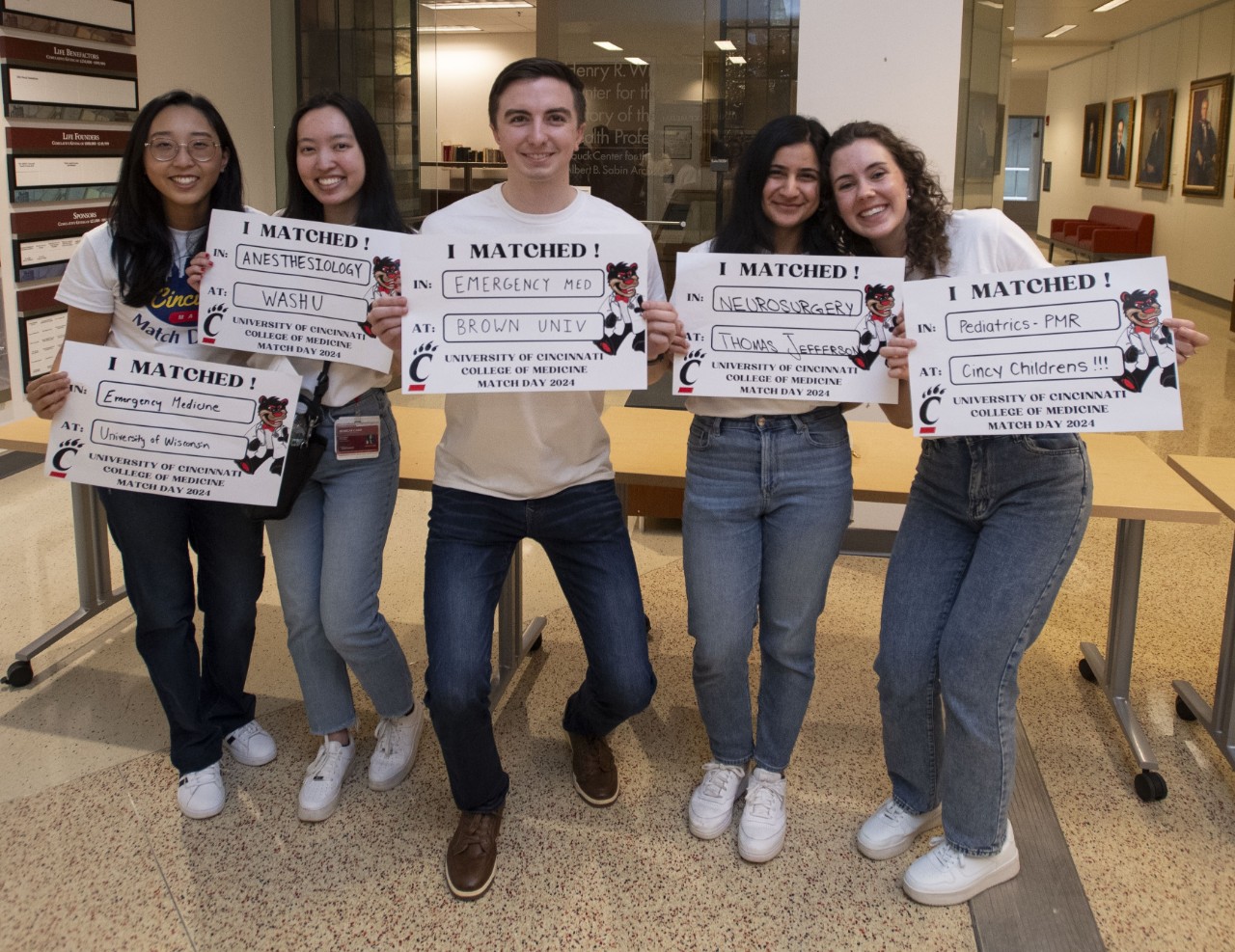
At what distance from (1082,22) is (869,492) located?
12.6 m

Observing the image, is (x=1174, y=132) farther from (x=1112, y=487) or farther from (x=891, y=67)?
(x=1112, y=487)

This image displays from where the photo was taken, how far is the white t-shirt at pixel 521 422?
82.6 inches

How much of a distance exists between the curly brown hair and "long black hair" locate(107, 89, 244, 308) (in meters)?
1.24

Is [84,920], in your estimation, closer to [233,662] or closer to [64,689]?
[233,662]

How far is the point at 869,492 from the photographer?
2.66 m

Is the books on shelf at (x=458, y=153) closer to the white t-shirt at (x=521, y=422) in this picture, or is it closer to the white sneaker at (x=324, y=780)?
the white t-shirt at (x=521, y=422)

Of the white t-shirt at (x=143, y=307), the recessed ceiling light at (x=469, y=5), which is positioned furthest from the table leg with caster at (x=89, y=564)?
the recessed ceiling light at (x=469, y=5)

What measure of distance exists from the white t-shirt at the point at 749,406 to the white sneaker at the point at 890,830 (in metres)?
0.89

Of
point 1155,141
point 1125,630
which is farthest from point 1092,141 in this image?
point 1125,630

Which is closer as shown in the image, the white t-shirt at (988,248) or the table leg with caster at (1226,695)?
the white t-shirt at (988,248)

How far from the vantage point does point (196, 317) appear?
224 cm

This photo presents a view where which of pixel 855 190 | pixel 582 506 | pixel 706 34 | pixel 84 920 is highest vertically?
pixel 706 34

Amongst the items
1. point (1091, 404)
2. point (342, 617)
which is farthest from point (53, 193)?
point (1091, 404)

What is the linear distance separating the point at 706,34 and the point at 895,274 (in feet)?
9.47
